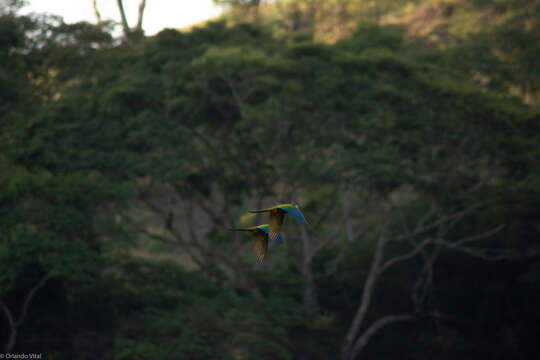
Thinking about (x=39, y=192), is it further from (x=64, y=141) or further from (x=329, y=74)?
(x=329, y=74)

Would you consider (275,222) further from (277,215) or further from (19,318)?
(19,318)

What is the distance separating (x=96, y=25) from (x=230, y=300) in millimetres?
6758

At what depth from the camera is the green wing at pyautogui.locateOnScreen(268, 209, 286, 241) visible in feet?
6.51

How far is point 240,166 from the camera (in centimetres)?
1282

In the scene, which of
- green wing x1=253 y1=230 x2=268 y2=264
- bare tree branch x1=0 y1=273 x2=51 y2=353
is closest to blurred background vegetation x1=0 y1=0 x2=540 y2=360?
bare tree branch x1=0 y1=273 x2=51 y2=353

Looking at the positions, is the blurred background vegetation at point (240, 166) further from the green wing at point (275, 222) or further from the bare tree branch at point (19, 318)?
the green wing at point (275, 222)

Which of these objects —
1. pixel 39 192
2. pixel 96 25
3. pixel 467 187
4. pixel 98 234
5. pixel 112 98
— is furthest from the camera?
pixel 467 187

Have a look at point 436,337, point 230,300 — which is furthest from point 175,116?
point 436,337

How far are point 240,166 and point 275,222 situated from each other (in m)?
10.8

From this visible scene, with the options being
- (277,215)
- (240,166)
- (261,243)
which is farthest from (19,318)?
(277,215)

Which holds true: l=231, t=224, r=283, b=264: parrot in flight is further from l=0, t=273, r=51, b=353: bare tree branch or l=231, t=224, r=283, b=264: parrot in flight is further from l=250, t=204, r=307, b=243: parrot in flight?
l=0, t=273, r=51, b=353: bare tree branch

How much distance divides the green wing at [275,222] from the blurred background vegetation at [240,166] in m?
7.76

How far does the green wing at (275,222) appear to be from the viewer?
1.98m

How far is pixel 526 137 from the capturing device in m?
11.5
